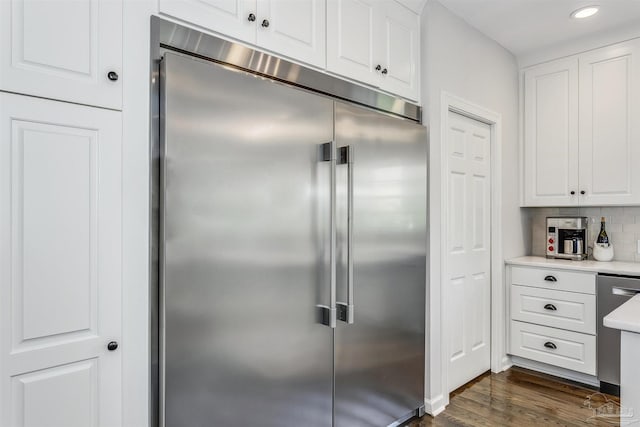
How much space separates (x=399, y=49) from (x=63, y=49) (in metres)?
1.75

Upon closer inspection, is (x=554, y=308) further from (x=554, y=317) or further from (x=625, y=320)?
(x=625, y=320)

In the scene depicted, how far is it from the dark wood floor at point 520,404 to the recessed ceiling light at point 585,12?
2641mm

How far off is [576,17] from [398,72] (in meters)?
1.50

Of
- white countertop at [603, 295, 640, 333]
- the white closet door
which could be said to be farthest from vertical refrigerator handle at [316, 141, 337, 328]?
the white closet door

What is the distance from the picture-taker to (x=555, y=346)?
290cm

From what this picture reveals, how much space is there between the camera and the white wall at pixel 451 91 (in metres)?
2.43

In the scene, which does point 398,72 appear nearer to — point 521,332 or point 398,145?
point 398,145

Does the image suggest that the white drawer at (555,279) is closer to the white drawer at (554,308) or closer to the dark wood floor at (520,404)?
the white drawer at (554,308)

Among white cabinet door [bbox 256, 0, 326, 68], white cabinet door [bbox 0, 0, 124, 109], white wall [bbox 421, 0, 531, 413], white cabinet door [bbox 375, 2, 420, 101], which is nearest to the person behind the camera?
white cabinet door [bbox 0, 0, 124, 109]

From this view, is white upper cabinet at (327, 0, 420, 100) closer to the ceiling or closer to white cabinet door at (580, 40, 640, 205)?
the ceiling

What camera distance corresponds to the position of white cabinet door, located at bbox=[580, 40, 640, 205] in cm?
282

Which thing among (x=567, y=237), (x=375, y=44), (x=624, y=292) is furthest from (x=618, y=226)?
(x=375, y=44)

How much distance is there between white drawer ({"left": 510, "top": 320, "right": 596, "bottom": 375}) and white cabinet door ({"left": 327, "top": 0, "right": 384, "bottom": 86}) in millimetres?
2325

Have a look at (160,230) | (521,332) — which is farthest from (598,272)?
(160,230)
